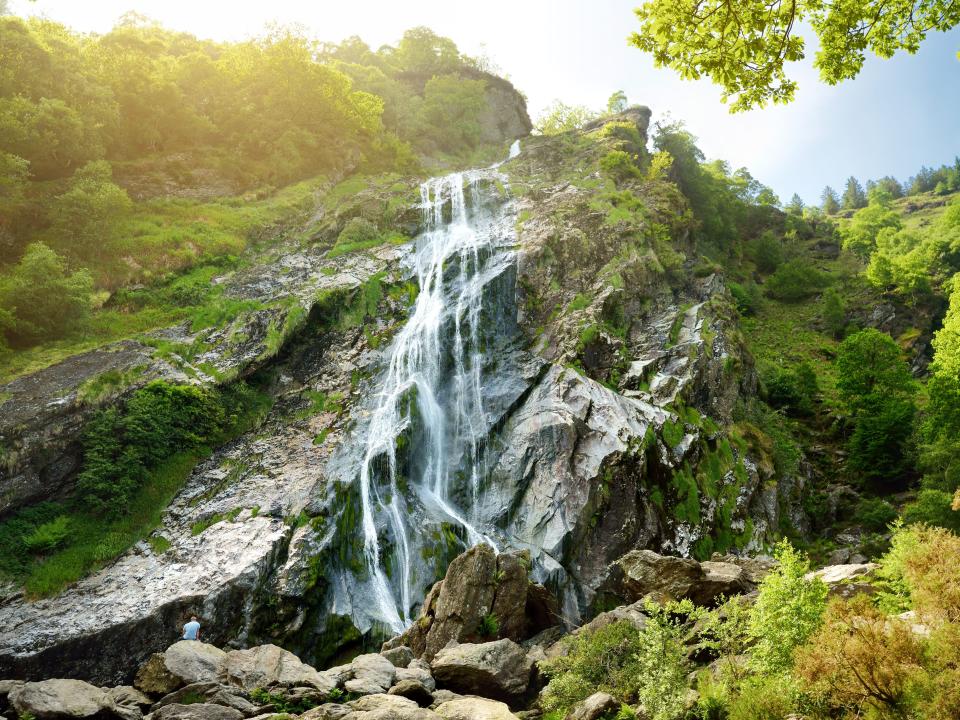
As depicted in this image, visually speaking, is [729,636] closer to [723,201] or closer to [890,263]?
[890,263]

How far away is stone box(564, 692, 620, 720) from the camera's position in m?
9.70

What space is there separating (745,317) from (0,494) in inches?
1915

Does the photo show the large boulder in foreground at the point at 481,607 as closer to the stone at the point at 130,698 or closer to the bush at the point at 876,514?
the stone at the point at 130,698

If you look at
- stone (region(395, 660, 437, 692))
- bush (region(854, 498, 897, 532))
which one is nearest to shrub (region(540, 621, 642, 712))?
stone (region(395, 660, 437, 692))

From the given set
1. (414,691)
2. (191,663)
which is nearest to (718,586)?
(414,691)

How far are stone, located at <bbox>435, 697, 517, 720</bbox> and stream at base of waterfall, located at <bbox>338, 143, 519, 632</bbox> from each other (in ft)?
23.9

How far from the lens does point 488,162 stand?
51469mm

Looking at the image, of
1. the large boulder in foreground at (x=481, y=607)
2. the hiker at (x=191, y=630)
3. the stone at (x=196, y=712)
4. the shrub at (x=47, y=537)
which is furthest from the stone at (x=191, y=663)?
the shrub at (x=47, y=537)

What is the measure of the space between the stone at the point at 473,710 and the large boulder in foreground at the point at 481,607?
3995mm

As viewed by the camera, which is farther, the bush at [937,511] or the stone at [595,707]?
the bush at [937,511]

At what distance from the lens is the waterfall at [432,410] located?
18.9 m

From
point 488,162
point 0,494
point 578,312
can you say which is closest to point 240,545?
point 0,494

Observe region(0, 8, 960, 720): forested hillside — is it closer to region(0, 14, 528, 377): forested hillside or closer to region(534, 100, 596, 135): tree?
region(0, 14, 528, 377): forested hillside

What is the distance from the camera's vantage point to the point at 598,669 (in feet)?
36.3
